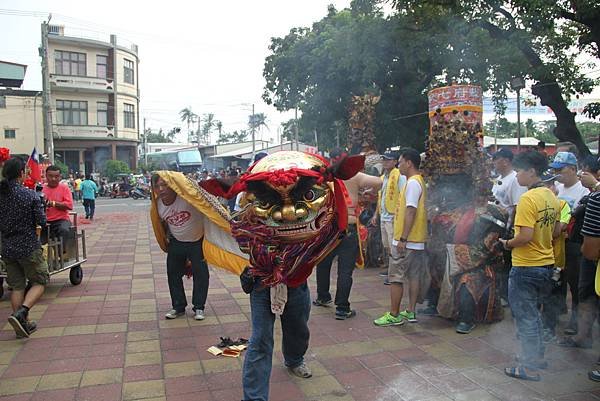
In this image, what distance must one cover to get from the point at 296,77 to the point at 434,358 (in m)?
13.4

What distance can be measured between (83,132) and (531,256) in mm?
38208

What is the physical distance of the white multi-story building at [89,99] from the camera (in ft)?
118

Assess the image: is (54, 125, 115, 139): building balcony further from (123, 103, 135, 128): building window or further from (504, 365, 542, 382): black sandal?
(504, 365, 542, 382): black sandal

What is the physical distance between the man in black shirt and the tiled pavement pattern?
0.38 meters

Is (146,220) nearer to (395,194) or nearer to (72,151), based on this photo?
(395,194)

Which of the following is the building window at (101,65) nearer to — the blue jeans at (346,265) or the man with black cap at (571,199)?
the blue jeans at (346,265)

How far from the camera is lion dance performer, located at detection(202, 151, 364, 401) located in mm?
2924

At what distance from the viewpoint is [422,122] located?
48.2 feet

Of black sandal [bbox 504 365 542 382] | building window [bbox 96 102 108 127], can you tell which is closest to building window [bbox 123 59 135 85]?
building window [bbox 96 102 108 127]

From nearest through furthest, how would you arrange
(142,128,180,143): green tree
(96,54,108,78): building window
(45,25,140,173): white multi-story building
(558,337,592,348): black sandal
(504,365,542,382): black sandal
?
(504,365,542,382): black sandal → (558,337,592,348): black sandal → (45,25,140,173): white multi-story building → (96,54,108,78): building window → (142,128,180,143): green tree

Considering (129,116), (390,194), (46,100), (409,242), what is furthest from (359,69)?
(129,116)

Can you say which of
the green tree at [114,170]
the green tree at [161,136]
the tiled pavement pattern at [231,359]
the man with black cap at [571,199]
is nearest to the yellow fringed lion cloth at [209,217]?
the tiled pavement pattern at [231,359]

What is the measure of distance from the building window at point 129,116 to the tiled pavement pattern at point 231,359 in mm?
35840

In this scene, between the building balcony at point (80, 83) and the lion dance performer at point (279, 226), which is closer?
the lion dance performer at point (279, 226)
